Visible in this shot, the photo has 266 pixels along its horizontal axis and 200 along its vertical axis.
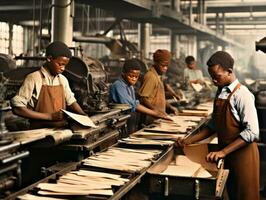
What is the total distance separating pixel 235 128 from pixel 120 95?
5.38 ft

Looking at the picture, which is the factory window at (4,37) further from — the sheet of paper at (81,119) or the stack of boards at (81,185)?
the stack of boards at (81,185)

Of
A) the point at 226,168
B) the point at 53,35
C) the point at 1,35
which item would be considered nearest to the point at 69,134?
the point at 226,168

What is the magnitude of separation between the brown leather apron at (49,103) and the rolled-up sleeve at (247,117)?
51.1 inches

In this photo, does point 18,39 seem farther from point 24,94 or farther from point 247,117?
point 247,117

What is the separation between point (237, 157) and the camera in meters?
3.19

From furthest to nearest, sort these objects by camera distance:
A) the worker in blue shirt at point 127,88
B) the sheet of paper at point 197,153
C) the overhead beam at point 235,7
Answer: the overhead beam at point 235,7, the worker in blue shirt at point 127,88, the sheet of paper at point 197,153

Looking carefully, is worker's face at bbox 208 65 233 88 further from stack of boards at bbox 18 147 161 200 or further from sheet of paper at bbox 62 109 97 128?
sheet of paper at bbox 62 109 97 128

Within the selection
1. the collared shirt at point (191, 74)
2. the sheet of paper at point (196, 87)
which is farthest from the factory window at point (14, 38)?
the sheet of paper at point (196, 87)

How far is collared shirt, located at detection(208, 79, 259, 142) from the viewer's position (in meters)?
3.00

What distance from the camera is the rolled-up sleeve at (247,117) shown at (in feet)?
9.82

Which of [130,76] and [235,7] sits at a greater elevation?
[235,7]

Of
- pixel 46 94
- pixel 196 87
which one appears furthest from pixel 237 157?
pixel 196 87

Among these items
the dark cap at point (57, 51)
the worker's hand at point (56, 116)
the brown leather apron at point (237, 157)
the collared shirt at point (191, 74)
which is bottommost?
the brown leather apron at point (237, 157)

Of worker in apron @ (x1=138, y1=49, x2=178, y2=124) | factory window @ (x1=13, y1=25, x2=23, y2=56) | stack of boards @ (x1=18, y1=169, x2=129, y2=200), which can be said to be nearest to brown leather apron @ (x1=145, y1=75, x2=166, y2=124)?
A: worker in apron @ (x1=138, y1=49, x2=178, y2=124)
